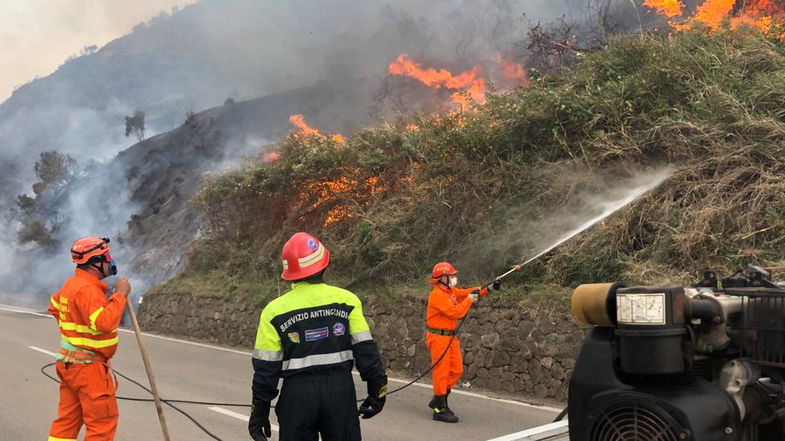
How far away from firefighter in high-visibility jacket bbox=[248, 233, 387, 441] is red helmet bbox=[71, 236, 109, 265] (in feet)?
6.80

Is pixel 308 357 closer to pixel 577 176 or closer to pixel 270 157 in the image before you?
pixel 577 176

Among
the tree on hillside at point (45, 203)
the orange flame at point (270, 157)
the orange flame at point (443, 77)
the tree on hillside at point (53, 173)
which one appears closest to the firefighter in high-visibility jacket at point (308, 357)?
the orange flame at point (270, 157)

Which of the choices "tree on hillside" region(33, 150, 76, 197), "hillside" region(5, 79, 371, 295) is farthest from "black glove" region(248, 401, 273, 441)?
"tree on hillside" region(33, 150, 76, 197)

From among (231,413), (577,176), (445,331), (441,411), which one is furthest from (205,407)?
→ (577,176)

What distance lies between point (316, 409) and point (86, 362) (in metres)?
2.26

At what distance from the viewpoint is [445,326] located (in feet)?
25.9

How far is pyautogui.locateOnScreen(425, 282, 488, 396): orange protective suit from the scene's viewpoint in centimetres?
768

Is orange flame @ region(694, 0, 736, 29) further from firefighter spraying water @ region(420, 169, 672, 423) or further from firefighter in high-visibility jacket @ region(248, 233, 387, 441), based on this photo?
firefighter in high-visibility jacket @ region(248, 233, 387, 441)

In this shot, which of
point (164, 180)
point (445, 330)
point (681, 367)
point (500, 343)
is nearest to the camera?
point (681, 367)

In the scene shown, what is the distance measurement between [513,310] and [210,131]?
4159 cm

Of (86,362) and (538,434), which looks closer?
(538,434)

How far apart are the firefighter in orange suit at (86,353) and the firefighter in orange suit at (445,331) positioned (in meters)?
3.91

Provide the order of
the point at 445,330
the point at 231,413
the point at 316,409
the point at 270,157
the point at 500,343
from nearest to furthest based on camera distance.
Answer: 1. the point at 316,409
2. the point at 445,330
3. the point at 231,413
4. the point at 500,343
5. the point at 270,157

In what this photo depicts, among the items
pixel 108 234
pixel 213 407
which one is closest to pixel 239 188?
pixel 213 407
